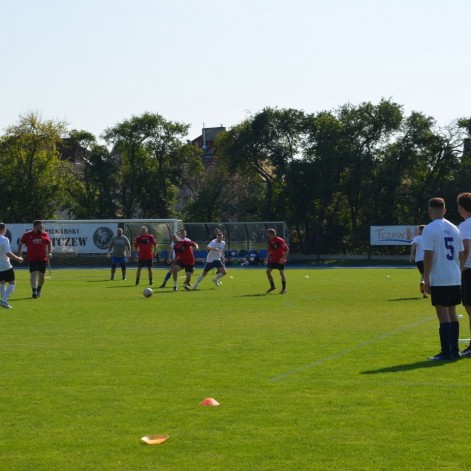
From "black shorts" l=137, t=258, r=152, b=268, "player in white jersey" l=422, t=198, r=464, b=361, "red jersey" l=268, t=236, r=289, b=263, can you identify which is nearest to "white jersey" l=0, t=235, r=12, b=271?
"red jersey" l=268, t=236, r=289, b=263

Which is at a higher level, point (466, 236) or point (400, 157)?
point (400, 157)

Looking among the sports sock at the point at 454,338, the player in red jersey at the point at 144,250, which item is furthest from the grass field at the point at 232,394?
the player in red jersey at the point at 144,250

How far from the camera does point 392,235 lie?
6594 cm

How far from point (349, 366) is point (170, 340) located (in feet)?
13.1

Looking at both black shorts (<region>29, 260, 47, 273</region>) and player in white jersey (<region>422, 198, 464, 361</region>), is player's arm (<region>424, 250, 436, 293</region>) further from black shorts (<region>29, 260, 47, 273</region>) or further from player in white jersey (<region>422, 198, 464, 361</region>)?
black shorts (<region>29, 260, 47, 273</region>)

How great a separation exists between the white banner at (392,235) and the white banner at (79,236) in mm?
18810

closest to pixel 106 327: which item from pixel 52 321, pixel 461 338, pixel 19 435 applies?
pixel 52 321

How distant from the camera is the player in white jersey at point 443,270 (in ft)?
38.6

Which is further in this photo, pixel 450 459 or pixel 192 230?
pixel 192 230

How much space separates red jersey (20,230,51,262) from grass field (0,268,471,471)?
679cm

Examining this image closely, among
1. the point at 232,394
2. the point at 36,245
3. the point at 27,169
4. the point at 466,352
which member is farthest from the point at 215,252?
the point at 27,169

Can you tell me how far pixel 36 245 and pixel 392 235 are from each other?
43419 millimetres

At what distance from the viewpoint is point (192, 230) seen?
63.7 metres

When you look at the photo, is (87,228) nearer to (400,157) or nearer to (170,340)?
(400,157)
